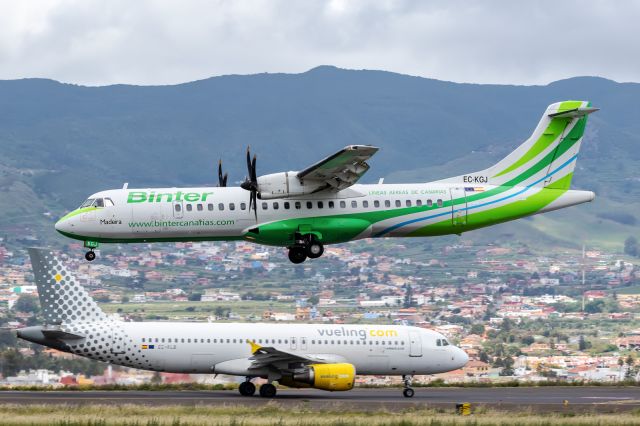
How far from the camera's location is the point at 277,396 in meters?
69.0

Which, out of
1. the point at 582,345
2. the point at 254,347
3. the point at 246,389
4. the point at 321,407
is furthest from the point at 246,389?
the point at 582,345

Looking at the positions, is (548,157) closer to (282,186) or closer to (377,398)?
(282,186)

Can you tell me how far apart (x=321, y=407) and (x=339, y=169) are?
1198 centimetres

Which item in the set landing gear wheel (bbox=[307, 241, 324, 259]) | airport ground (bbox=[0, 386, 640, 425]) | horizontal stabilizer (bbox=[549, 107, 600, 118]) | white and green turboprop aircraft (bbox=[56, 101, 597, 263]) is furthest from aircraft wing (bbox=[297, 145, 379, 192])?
horizontal stabilizer (bbox=[549, 107, 600, 118])

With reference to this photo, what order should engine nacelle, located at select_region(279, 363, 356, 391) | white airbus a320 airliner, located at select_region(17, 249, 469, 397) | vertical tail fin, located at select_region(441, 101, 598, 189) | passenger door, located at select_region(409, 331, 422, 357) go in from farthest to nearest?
passenger door, located at select_region(409, 331, 422, 357)
white airbus a320 airliner, located at select_region(17, 249, 469, 397)
engine nacelle, located at select_region(279, 363, 356, 391)
vertical tail fin, located at select_region(441, 101, 598, 189)

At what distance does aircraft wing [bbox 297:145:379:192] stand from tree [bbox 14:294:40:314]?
4465 inches

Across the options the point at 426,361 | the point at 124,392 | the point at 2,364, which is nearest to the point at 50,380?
the point at 2,364

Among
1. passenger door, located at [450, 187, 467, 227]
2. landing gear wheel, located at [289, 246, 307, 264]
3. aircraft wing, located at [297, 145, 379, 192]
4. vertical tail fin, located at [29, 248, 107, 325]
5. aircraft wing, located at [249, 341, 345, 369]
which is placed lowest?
aircraft wing, located at [249, 341, 345, 369]

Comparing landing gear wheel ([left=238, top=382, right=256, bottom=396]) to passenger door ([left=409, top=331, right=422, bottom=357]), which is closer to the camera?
landing gear wheel ([left=238, top=382, right=256, bottom=396])

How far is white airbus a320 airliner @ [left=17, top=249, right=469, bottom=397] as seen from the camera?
69500 millimetres

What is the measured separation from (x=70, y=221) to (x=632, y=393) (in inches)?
1412

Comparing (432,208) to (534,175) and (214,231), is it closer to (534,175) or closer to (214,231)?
(534,175)

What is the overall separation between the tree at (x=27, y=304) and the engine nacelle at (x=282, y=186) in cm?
11309

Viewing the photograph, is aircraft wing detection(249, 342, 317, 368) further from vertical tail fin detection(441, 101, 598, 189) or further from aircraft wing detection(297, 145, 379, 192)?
vertical tail fin detection(441, 101, 598, 189)
